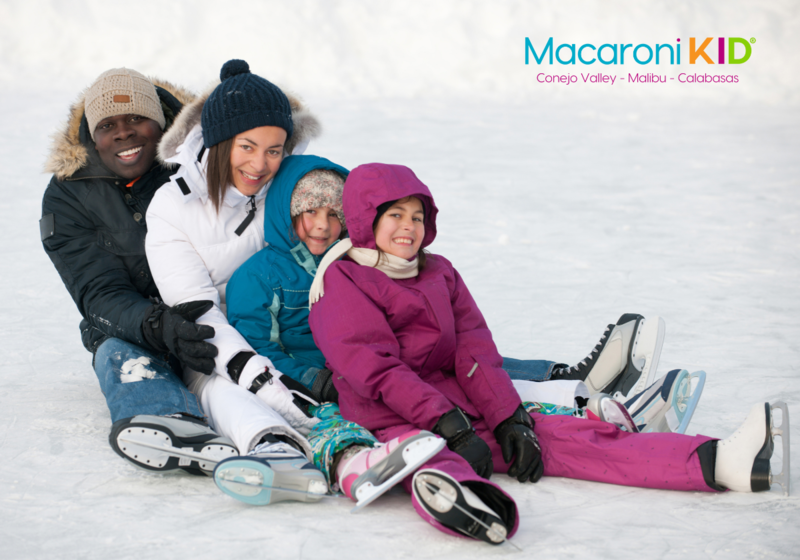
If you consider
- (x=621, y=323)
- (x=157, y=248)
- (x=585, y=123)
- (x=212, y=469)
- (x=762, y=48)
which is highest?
(x=762, y=48)

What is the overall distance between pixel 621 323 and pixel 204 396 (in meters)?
1.54

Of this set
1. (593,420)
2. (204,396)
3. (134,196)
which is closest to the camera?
(593,420)

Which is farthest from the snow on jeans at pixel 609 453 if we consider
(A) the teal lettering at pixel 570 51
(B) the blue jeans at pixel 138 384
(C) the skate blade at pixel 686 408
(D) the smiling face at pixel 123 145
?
(A) the teal lettering at pixel 570 51

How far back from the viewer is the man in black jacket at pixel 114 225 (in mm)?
2518

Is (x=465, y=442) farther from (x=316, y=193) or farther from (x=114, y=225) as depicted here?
(x=114, y=225)

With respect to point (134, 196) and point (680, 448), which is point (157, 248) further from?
point (680, 448)

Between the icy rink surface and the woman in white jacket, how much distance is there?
0.32 metres

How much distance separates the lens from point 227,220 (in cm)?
274

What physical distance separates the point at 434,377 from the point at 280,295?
1.93ft

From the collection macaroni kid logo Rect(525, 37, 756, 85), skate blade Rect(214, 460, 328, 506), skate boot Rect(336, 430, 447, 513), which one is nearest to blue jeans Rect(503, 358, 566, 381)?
skate boot Rect(336, 430, 447, 513)

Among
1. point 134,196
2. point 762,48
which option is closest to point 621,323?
point 134,196

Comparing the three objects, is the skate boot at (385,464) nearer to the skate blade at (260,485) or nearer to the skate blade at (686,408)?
the skate blade at (260,485)

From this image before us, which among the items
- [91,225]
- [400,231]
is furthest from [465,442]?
[91,225]

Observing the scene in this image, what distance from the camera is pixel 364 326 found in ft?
7.18
